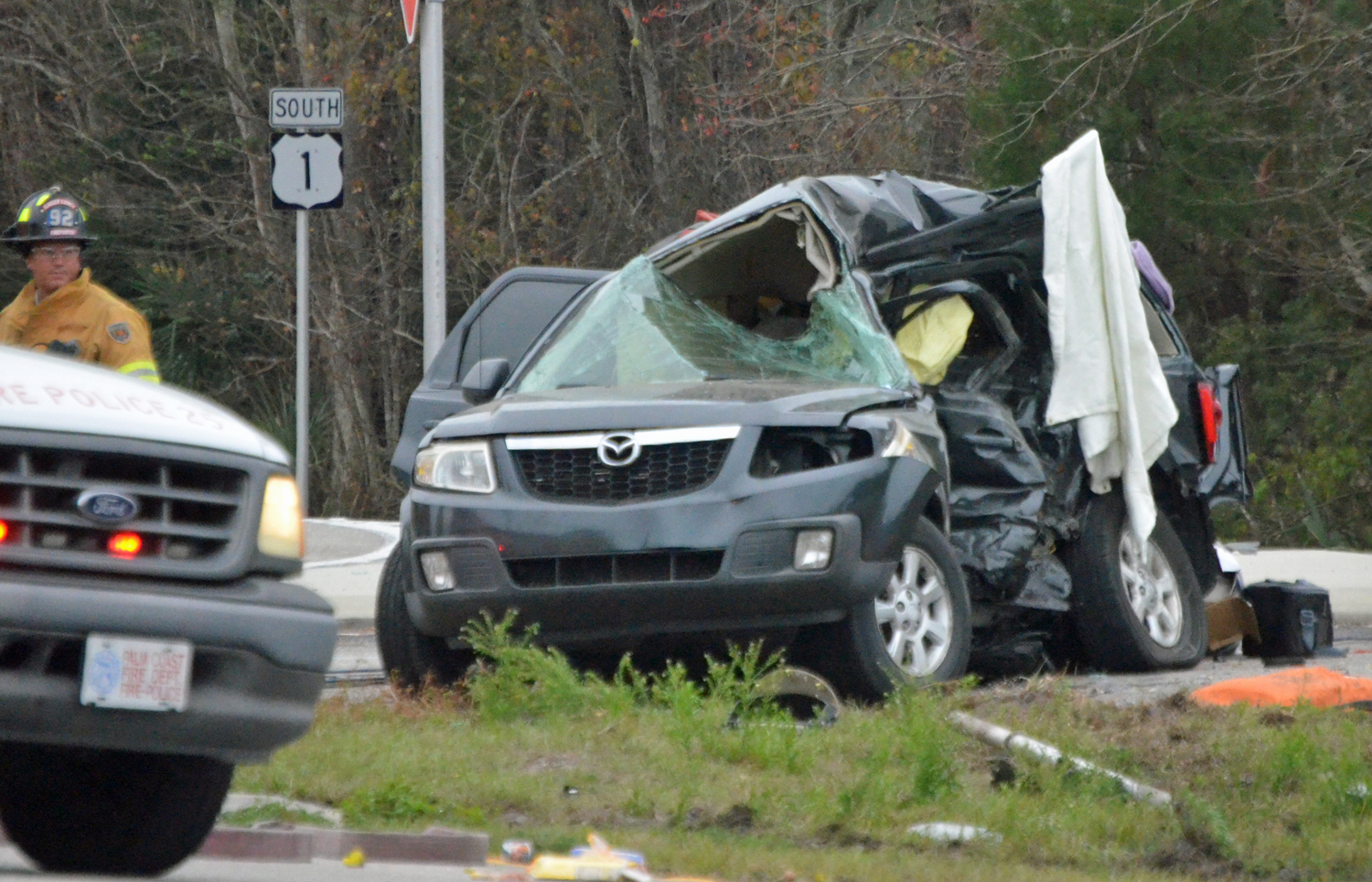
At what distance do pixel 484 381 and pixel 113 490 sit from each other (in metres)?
4.46

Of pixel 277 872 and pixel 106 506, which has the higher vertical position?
pixel 106 506

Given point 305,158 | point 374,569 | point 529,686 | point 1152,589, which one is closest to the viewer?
point 529,686

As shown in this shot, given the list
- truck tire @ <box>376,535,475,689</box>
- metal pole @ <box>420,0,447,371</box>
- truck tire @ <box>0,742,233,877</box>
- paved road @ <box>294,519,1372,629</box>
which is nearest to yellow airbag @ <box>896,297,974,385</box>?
truck tire @ <box>376,535,475,689</box>

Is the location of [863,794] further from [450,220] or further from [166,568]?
[450,220]

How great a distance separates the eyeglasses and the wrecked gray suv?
1.38 metres

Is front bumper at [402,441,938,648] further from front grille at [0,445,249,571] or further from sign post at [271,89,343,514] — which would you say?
sign post at [271,89,343,514]

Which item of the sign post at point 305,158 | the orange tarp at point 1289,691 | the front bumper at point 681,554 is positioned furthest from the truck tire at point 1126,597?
the sign post at point 305,158

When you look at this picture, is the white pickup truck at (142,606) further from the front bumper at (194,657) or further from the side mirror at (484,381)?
the side mirror at (484,381)

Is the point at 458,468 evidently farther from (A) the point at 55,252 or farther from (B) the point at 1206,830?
(B) the point at 1206,830

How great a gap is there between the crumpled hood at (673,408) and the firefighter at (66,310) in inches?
44.2

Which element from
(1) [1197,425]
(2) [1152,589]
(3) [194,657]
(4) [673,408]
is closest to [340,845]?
(3) [194,657]

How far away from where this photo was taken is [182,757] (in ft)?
16.3

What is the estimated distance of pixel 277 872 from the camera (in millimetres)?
5199

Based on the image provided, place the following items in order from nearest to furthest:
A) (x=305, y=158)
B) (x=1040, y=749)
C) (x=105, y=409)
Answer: (x=105, y=409) → (x=1040, y=749) → (x=305, y=158)
